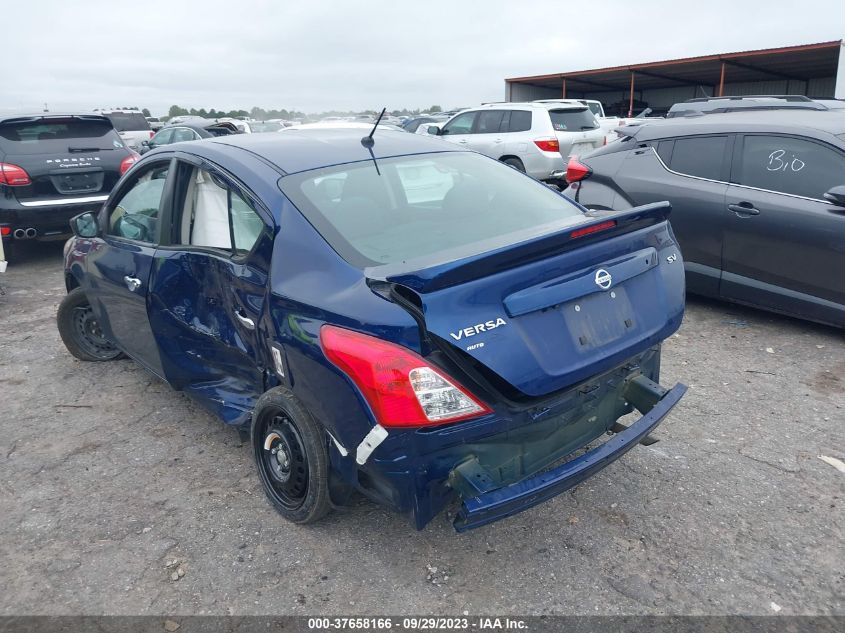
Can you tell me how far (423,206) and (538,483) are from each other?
1.39 m

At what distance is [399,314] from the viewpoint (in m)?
2.24

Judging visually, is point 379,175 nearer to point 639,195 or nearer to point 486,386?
point 486,386

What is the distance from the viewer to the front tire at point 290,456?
269cm

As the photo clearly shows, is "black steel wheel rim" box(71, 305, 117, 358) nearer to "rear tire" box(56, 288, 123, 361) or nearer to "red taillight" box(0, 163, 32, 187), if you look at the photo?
"rear tire" box(56, 288, 123, 361)

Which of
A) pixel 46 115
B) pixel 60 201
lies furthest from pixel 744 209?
pixel 46 115

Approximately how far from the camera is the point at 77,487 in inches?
131

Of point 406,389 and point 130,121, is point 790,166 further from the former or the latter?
point 130,121

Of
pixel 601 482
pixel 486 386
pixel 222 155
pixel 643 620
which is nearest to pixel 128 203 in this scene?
pixel 222 155

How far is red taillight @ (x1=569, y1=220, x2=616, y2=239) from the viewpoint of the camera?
2449 mm

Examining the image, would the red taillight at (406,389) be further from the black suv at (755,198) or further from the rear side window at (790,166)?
the rear side window at (790,166)

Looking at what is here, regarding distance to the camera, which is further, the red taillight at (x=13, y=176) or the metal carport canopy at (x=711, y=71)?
the metal carport canopy at (x=711, y=71)

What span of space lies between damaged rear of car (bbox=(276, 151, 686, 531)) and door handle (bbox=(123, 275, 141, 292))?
133 centimetres

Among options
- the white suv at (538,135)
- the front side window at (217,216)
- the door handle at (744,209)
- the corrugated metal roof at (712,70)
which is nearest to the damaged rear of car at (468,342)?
the front side window at (217,216)

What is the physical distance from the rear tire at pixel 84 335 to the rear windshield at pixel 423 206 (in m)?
2.72
